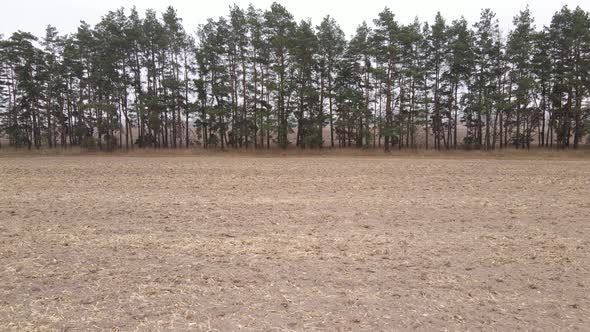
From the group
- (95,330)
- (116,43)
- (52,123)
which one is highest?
(116,43)

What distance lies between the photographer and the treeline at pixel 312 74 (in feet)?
147

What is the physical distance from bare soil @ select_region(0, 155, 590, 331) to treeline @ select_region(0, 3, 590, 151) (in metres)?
33.5

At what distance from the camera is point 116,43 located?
156ft

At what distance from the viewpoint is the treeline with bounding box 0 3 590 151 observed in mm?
44938

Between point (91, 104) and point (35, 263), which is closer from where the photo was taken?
point (35, 263)

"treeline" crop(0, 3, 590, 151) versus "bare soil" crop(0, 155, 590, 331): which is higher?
"treeline" crop(0, 3, 590, 151)

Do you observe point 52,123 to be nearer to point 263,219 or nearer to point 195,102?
point 195,102

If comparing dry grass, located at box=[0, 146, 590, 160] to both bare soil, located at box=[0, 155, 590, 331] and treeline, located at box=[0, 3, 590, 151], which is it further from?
bare soil, located at box=[0, 155, 590, 331]

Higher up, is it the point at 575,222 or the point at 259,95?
the point at 259,95

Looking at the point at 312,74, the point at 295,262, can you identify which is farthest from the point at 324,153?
the point at 295,262

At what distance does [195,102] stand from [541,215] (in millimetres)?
45833

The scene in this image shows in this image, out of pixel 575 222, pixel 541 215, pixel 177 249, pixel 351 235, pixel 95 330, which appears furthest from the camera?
pixel 541 215

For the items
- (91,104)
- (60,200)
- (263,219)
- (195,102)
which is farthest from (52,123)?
(263,219)

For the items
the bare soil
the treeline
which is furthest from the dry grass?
the bare soil
